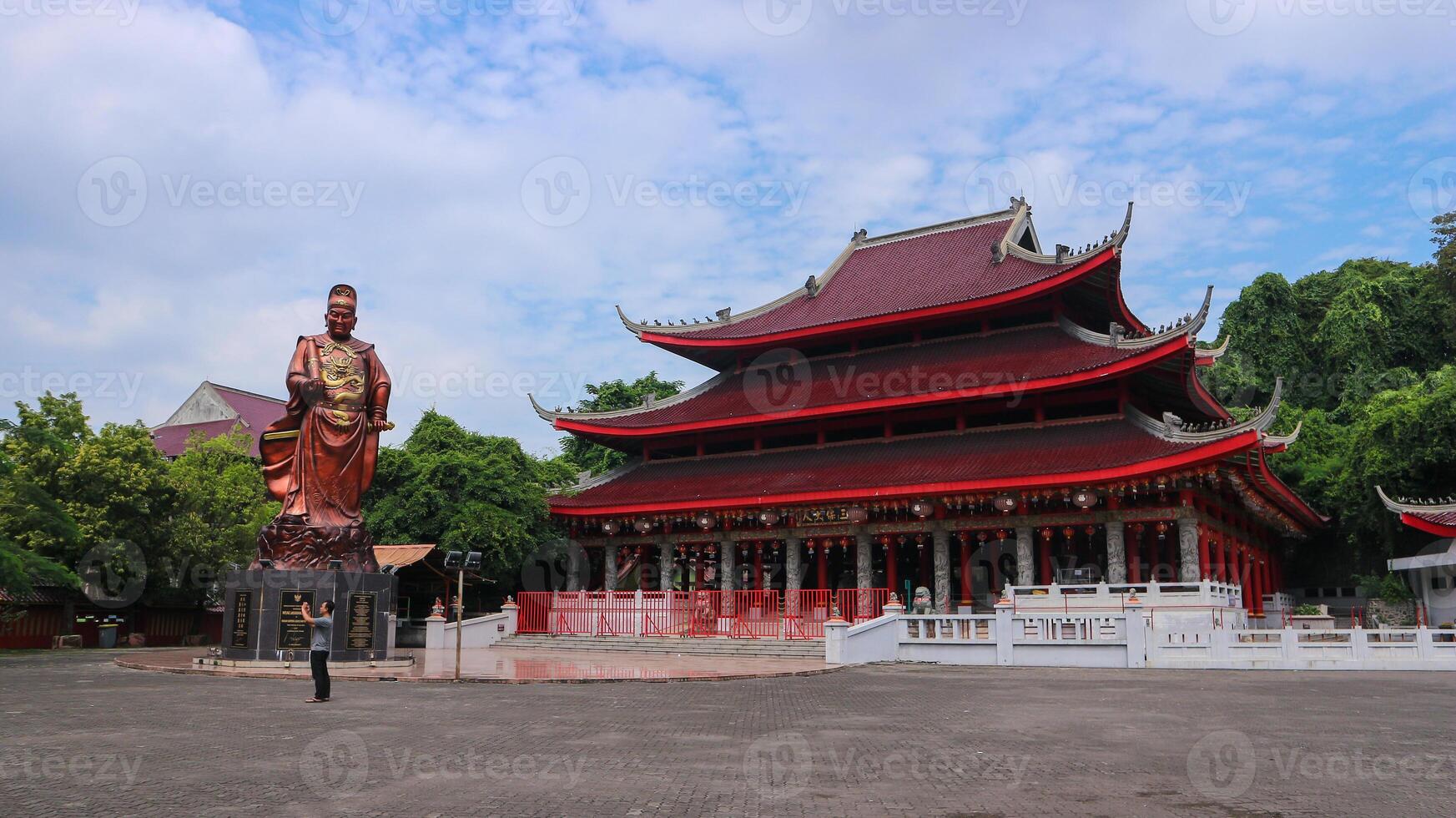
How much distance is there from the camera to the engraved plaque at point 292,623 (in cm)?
1953

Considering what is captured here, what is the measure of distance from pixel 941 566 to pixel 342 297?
1846 centimetres

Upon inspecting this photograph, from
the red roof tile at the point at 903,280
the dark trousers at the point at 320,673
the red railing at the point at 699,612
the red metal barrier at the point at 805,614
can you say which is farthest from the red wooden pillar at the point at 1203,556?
Answer: the dark trousers at the point at 320,673

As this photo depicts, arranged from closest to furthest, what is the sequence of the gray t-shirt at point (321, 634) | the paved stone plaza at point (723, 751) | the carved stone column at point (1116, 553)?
the paved stone plaza at point (723, 751) < the gray t-shirt at point (321, 634) < the carved stone column at point (1116, 553)

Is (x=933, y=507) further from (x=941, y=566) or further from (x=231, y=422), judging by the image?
(x=231, y=422)

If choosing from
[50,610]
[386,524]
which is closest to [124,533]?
[50,610]

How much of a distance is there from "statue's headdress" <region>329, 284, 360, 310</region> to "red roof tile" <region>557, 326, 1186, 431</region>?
A: 52.0 feet

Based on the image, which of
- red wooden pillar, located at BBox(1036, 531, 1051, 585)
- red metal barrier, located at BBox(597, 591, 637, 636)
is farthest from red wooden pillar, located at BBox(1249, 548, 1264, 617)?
red metal barrier, located at BBox(597, 591, 637, 636)

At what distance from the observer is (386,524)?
37.8 meters

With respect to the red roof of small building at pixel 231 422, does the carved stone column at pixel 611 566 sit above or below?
below

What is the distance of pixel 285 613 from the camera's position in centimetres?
1952

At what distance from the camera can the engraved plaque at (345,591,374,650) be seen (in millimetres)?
20062

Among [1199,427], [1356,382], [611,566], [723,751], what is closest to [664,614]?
[611,566]

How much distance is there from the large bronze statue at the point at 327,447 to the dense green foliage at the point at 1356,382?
3387 cm

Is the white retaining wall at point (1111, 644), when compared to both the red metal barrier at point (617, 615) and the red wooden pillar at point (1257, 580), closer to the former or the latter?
the red metal barrier at point (617, 615)
